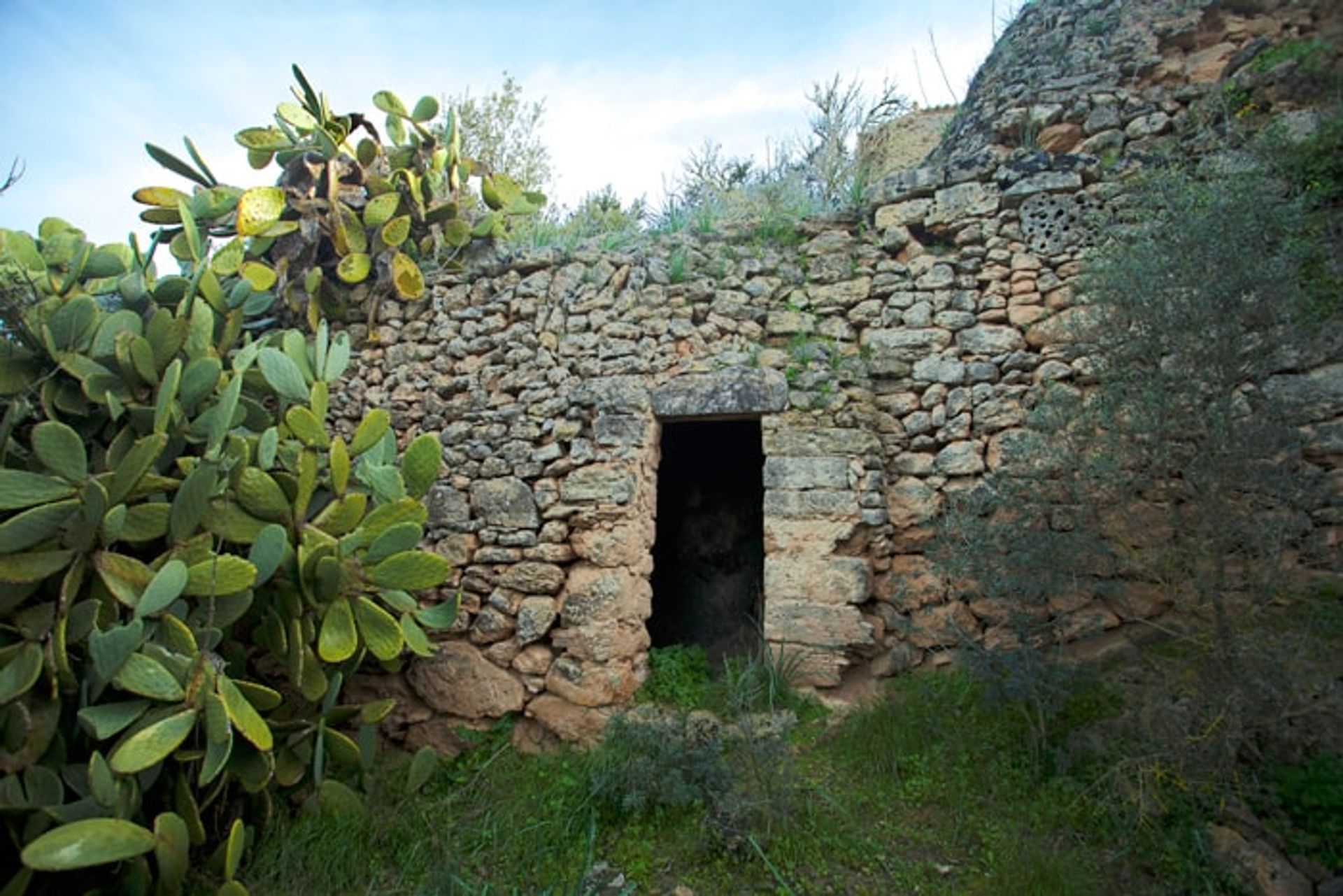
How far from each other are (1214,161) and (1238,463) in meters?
1.69

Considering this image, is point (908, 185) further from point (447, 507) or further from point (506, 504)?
point (447, 507)

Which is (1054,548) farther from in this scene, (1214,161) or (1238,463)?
(1214,161)

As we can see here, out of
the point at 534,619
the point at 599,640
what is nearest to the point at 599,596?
the point at 599,640

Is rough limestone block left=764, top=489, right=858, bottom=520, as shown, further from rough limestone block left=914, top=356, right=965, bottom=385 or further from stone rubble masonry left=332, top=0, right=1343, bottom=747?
rough limestone block left=914, top=356, right=965, bottom=385

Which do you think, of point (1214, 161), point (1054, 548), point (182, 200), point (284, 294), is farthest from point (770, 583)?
point (182, 200)

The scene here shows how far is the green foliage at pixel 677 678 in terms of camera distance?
3801 millimetres

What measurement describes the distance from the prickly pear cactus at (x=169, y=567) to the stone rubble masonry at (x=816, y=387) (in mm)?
687

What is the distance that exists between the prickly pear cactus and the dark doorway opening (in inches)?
88.1

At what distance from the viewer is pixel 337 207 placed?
4395mm

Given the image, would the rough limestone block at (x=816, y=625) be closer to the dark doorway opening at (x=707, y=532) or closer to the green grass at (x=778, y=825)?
the green grass at (x=778, y=825)

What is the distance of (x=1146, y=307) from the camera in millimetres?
2939

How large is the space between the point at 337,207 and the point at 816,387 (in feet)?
9.56

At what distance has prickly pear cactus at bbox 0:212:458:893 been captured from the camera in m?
2.40

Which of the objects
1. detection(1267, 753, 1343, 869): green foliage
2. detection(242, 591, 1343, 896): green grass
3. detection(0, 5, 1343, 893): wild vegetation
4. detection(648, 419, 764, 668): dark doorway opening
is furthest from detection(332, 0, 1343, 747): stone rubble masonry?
detection(648, 419, 764, 668): dark doorway opening
